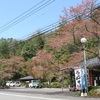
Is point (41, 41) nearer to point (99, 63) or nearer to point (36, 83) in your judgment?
point (36, 83)

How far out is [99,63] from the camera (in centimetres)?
3022

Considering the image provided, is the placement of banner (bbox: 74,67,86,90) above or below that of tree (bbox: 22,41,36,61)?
below

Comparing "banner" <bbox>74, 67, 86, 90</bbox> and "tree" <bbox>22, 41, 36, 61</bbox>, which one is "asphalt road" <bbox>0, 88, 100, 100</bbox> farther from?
"tree" <bbox>22, 41, 36, 61</bbox>

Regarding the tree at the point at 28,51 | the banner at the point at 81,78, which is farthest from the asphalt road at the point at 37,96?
the tree at the point at 28,51

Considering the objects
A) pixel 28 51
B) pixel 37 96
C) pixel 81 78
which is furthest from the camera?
pixel 28 51

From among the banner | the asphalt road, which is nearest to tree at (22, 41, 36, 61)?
the asphalt road

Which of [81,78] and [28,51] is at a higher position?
[28,51]

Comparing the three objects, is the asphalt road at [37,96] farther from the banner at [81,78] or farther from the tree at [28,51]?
the tree at [28,51]

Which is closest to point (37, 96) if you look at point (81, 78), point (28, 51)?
point (81, 78)

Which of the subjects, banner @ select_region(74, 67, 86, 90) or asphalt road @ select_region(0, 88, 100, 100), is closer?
asphalt road @ select_region(0, 88, 100, 100)

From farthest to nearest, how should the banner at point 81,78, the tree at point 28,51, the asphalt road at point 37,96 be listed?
the tree at point 28,51
the banner at point 81,78
the asphalt road at point 37,96

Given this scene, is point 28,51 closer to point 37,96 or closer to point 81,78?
point 81,78

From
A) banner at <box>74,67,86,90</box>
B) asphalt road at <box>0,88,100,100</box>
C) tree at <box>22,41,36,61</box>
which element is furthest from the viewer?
tree at <box>22,41,36,61</box>

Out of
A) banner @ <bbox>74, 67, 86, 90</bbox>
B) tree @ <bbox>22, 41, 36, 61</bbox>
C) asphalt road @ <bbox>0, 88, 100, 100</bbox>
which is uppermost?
tree @ <bbox>22, 41, 36, 61</bbox>
